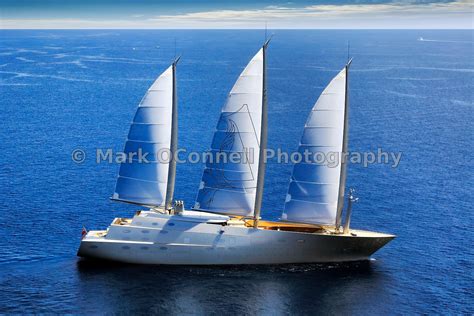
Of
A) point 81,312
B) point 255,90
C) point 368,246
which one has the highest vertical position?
point 255,90

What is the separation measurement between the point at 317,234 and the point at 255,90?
50.3 ft

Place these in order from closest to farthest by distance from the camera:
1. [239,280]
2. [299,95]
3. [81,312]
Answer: [81,312]
[239,280]
[299,95]

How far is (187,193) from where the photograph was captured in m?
86.0

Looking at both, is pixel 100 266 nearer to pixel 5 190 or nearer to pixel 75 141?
pixel 5 190

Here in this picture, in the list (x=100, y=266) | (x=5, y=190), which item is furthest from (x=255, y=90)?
(x=5, y=190)

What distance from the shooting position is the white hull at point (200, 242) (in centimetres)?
6481

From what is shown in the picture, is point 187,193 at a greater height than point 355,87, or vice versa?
point 355,87

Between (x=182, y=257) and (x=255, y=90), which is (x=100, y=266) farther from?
(x=255, y=90)

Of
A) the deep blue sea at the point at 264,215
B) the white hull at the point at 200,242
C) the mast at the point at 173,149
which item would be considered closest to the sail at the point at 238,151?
the white hull at the point at 200,242

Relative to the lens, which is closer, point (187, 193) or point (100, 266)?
point (100, 266)

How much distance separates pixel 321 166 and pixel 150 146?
17.1 meters

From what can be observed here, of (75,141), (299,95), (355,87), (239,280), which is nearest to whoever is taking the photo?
(239,280)

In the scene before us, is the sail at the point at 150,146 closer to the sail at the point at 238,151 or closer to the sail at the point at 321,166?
the sail at the point at 238,151

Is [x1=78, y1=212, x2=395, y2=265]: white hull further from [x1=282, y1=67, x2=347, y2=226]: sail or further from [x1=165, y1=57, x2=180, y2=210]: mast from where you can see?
[x1=165, y1=57, x2=180, y2=210]: mast
